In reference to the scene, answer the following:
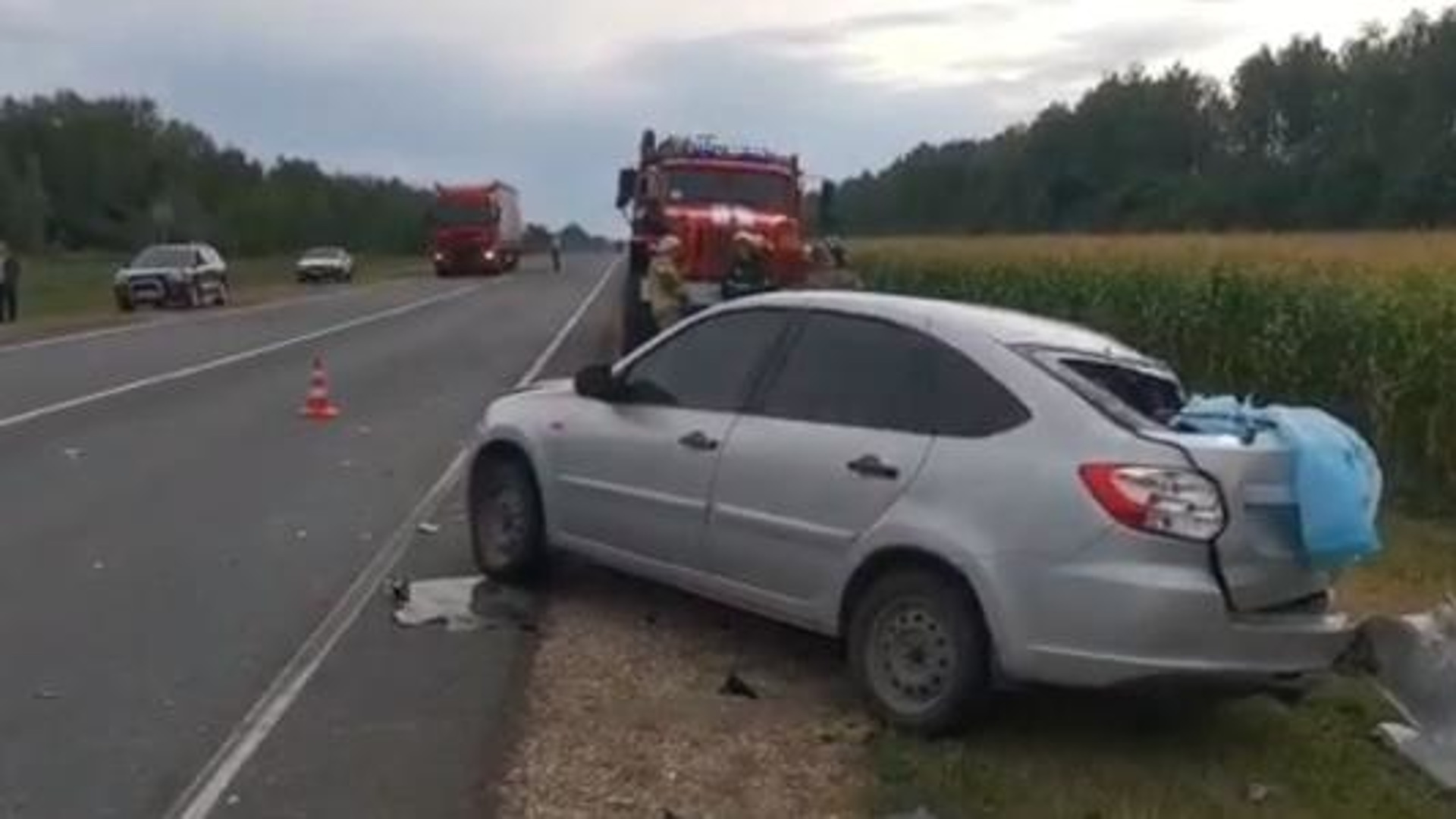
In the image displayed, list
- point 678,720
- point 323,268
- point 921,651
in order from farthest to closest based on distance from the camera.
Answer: point 323,268 → point 678,720 → point 921,651

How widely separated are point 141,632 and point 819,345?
3.27m

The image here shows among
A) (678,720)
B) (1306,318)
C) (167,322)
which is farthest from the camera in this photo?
(167,322)

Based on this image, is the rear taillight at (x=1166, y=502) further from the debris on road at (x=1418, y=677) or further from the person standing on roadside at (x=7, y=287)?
the person standing on roadside at (x=7, y=287)

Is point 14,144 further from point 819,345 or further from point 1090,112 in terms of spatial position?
point 819,345

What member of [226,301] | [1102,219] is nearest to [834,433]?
[226,301]

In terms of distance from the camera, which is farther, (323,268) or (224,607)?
(323,268)

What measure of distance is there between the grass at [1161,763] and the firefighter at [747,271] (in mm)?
12003

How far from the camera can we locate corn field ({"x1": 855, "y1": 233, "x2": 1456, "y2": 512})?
46.6ft

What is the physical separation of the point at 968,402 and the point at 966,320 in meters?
0.53

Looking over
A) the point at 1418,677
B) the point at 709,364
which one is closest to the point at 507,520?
the point at 709,364

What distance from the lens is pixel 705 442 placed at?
Answer: 8234 mm

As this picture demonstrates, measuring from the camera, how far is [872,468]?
7297mm

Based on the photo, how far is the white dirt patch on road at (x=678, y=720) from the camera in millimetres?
6477

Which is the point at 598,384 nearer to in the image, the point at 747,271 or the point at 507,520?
the point at 507,520
